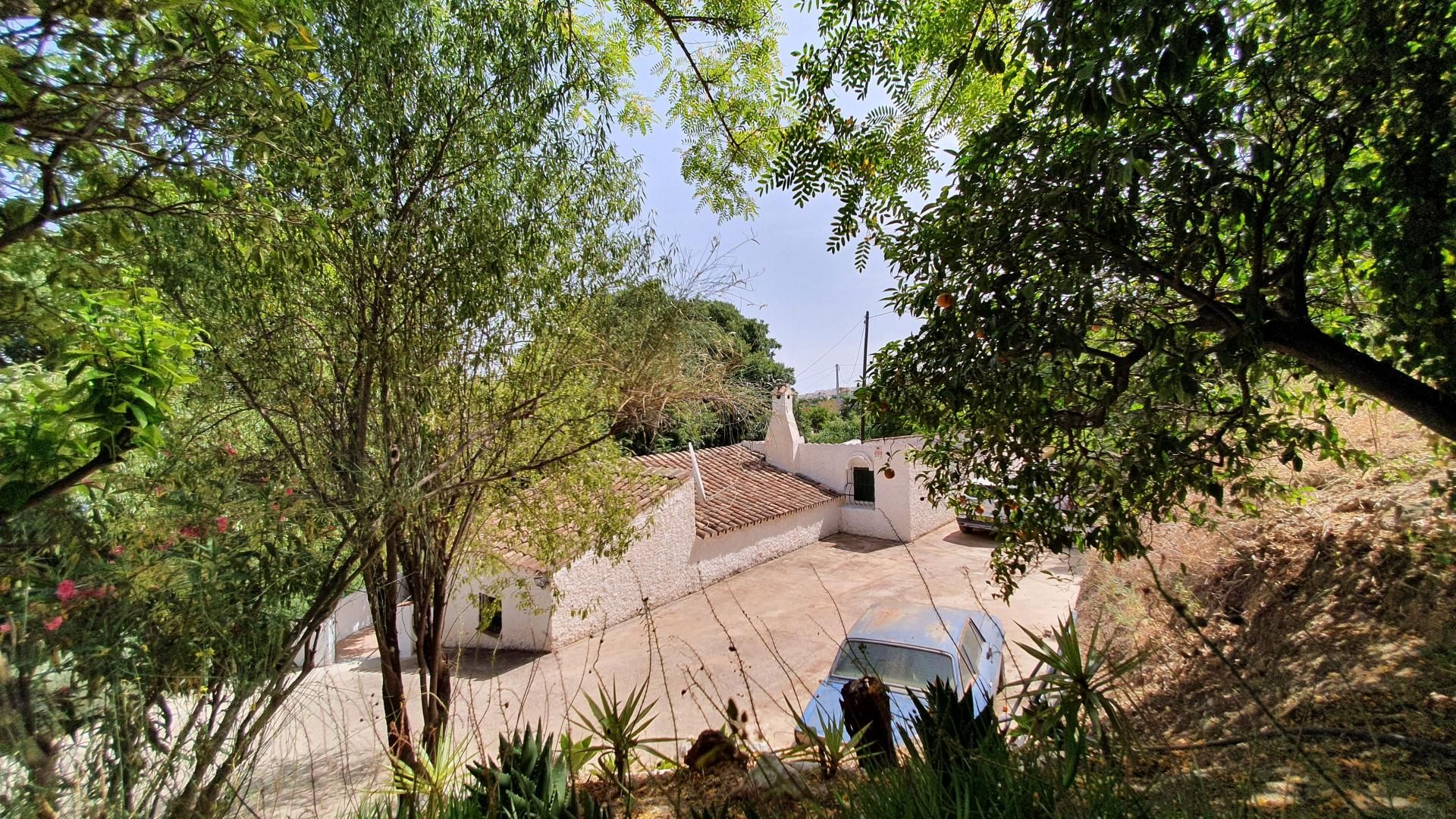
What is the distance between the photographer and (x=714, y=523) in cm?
1368

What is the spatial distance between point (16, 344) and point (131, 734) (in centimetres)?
136

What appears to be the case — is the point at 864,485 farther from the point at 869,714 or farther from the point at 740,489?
the point at 869,714

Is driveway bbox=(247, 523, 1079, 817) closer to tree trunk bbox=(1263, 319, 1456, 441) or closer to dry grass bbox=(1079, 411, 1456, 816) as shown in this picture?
dry grass bbox=(1079, 411, 1456, 816)

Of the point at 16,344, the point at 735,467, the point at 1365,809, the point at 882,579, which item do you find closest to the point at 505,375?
the point at 16,344

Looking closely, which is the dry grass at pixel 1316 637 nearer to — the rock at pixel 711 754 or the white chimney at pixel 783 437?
the rock at pixel 711 754

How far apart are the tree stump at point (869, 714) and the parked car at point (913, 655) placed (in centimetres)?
188

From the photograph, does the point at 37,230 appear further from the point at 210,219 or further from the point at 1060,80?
the point at 1060,80

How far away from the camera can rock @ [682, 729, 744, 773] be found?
3279mm

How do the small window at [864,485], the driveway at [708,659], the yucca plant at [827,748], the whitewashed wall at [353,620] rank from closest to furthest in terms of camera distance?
the yucca plant at [827,748], the driveway at [708,659], the whitewashed wall at [353,620], the small window at [864,485]

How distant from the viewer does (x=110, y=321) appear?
1676mm

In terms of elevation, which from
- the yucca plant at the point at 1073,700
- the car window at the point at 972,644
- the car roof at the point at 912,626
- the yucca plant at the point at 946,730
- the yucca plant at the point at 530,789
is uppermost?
the yucca plant at the point at 1073,700

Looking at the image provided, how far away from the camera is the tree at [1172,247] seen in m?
2.13

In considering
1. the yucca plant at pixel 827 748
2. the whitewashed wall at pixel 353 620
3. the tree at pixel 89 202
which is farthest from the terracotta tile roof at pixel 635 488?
the whitewashed wall at pixel 353 620

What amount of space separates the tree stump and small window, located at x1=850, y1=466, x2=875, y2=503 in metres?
14.9
